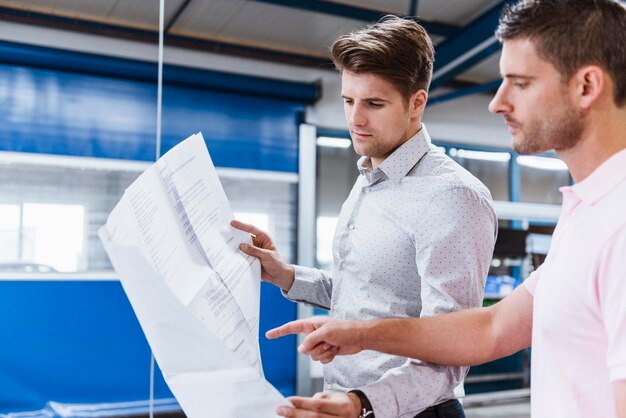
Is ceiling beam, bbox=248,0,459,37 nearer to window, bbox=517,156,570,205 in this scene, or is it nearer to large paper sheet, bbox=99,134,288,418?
window, bbox=517,156,570,205

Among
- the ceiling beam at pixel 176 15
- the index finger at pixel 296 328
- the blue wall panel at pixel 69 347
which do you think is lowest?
the blue wall panel at pixel 69 347

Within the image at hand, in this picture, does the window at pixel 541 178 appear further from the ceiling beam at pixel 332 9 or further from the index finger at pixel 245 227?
the index finger at pixel 245 227

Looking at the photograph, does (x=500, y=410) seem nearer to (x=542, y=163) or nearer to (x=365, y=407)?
(x=542, y=163)

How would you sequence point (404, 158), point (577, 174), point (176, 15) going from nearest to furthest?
point (577, 174) → point (404, 158) → point (176, 15)

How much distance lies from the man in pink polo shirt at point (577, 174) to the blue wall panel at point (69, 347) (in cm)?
445

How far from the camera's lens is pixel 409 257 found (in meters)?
1.28

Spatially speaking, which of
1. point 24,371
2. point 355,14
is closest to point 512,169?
point 355,14

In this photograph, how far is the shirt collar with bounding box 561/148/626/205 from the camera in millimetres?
873

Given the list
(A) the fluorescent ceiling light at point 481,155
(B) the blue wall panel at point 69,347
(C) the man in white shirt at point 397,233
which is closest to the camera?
(C) the man in white shirt at point 397,233

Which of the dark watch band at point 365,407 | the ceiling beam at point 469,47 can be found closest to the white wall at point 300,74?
the ceiling beam at point 469,47

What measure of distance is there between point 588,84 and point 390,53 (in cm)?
54

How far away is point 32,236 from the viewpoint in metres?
4.86

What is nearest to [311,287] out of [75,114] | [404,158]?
[404,158]

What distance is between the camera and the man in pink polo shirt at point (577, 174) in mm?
817
